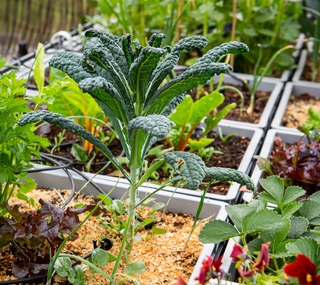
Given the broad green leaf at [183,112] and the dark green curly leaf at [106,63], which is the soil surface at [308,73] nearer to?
the broad green leaf at [183,112]

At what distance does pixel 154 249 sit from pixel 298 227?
38cm

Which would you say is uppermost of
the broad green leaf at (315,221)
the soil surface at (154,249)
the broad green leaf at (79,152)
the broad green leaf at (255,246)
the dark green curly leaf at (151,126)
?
the dark green curly leaf at (151,126)

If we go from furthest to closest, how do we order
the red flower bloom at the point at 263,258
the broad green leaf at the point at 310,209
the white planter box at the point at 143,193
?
1. the white planter box at the point at 143,193
2. the broad green leaf at the point at 310,209
3. the red flower bloom at the point at 263,258

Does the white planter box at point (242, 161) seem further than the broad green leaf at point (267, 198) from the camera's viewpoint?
Yes

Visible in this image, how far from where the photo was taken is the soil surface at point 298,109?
181cm

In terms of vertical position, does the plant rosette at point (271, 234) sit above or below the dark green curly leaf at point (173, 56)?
below

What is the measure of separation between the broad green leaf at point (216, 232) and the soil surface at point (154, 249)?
0.15 meters

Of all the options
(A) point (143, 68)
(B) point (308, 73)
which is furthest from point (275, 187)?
(B) point (308, 73)

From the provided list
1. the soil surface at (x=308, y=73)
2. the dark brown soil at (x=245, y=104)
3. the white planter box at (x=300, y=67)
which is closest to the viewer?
the dark brown soil at (x=245, y=104)

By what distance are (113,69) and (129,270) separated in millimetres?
441

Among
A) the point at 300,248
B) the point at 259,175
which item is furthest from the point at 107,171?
the point at 300,248

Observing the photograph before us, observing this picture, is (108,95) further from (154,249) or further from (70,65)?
(154,249)

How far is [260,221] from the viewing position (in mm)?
777

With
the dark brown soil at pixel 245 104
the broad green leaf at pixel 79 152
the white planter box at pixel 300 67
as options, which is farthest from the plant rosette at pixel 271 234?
the white planter box at pixel 300 67
